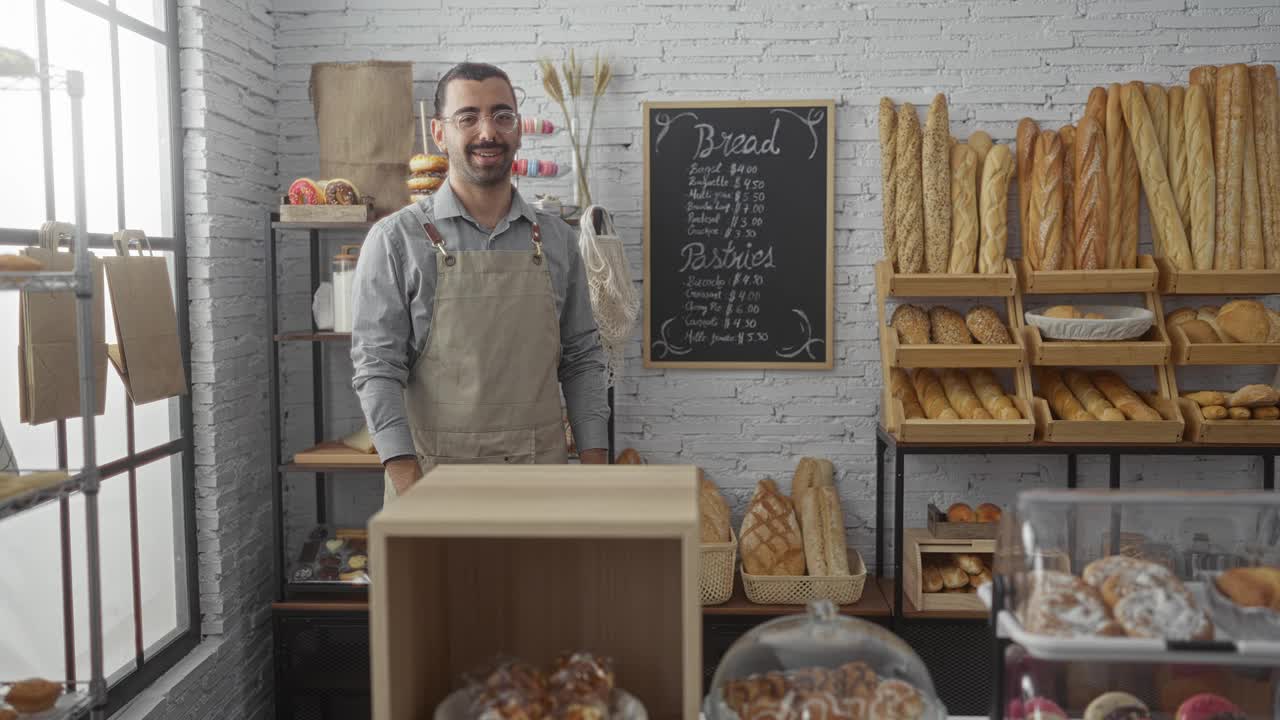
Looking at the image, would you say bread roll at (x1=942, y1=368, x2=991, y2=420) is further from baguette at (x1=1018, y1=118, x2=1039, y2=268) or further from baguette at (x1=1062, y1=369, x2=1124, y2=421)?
baguette at (x1=1018, y1=118, x2=1039, y2=268)

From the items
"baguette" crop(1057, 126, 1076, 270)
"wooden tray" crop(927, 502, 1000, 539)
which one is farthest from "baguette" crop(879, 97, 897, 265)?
"wooden tray" crop(927, 502, 1000, 539)

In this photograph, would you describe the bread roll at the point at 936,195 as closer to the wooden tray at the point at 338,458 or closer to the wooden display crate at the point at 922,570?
the wooden display crate at the point at 922,570

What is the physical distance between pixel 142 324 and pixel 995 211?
255cm

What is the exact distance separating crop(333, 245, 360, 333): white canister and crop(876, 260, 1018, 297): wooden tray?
1.74m

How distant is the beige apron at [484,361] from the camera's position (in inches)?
90.0

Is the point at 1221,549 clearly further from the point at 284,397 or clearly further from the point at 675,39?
the point at 284,397

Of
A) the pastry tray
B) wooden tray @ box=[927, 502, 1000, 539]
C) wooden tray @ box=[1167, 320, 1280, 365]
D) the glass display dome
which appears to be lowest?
wooden tray @ box=[927, 502, 1000, 539]

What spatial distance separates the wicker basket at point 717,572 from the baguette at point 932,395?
761mm

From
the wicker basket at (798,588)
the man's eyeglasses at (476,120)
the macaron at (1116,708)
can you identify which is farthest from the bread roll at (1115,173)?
the macaron at (1116,708)

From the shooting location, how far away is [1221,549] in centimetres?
115

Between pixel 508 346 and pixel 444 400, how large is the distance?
0.19m

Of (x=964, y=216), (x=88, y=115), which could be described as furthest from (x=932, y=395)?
(x=88, y=115)

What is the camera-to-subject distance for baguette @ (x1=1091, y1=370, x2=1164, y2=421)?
A: 10.2 feet

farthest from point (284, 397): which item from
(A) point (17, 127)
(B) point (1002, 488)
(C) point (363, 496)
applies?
(B) point (1002, 488)
